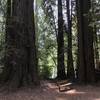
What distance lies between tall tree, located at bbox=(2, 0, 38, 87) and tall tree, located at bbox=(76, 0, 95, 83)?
3.00m

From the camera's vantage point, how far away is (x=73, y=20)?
75.3ft

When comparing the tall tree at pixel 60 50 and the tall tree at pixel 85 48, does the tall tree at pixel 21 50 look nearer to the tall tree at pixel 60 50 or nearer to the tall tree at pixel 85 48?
the tall tree at pixel 85 48

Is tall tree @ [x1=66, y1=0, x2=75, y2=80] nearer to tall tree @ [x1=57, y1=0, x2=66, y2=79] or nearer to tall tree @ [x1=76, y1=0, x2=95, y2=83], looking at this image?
tall tree @ [x1=57, y1=0, x2=66, y2=79]

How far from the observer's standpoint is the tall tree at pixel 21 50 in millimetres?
11766

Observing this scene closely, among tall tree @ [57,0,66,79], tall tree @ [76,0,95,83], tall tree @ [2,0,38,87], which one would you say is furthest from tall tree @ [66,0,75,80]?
tall tree @ [2,0,38,87]

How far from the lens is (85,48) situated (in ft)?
46.6

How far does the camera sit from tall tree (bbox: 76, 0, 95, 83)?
13.9m

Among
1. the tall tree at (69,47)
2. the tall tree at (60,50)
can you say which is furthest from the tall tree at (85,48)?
the tall tree at (60,50)

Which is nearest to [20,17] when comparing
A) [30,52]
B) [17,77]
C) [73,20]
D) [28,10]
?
[28,10]

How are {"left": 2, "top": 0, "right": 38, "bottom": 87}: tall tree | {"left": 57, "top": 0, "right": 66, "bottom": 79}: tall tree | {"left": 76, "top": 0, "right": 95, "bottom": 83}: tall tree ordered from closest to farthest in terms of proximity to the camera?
{"left": 2, "top": 0, "right": 38, "bottom": 87}: tall tree
{"left": 76, "top": 0, "right": 95, "bottom": 83}: tall tree
{"left": 57, "top": 0, "right": 66, "bottom": 79}: tall tree

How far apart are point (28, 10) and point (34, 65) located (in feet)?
9.03

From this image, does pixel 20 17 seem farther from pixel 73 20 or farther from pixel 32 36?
pixel 73 20

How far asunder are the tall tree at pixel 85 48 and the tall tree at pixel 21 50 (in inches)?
118

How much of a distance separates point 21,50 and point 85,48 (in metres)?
3.98
